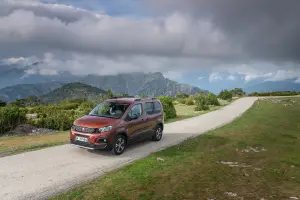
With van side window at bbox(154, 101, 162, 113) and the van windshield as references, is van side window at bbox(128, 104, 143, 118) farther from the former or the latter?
van side window at bbox(154, 101, 162, 113)

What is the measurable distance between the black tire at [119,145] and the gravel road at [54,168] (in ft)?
0.66

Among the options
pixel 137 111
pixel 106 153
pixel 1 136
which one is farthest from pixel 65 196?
pixel 1 136

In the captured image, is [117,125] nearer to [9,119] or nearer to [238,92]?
[9,119]

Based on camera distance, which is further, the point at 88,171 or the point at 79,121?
the point at 79,121

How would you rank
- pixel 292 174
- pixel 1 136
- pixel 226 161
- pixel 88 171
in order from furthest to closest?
pixel 1 136 → pixel 226 161 → pixel 292 174 → pixel 88 171

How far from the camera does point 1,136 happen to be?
16594mm

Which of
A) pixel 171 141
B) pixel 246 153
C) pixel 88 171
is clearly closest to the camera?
pixel 88 171

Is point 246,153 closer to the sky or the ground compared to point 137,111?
closer to the ground

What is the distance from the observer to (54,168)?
28.3 feet

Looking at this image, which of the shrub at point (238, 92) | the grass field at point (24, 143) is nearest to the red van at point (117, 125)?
the grass field at point (24, 143)

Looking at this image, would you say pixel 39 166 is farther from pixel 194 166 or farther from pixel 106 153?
pixel 194 166

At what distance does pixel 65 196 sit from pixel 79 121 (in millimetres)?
4046

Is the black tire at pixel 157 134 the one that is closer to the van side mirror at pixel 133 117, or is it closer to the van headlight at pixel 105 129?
the van side mirror at pixel 133 117

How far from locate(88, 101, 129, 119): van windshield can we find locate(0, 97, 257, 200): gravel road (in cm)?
145
